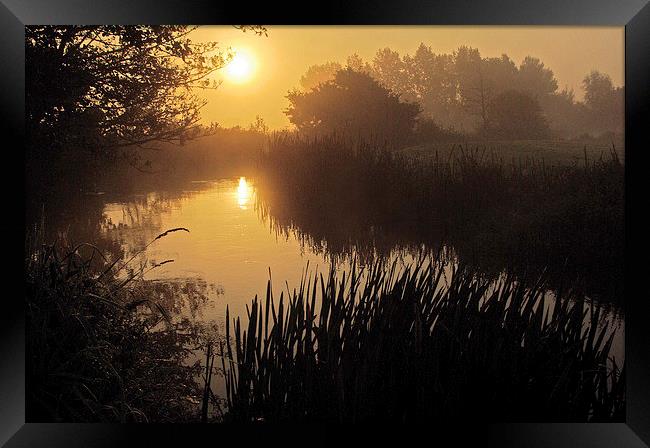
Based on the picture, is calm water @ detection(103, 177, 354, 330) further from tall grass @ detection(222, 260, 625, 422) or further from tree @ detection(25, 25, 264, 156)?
tree @ detection(25, 25, 264, 156)

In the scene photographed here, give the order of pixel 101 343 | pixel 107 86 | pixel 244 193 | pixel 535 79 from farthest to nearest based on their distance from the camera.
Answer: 1. pixel 107 86
2. pixel 244 193
3. pixel 535 79
4. pixel 101 343

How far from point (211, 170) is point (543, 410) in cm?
192

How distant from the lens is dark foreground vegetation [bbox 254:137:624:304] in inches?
114

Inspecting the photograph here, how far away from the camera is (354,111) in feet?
9.75

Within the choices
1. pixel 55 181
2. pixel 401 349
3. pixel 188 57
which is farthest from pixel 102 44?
pixel 401 349

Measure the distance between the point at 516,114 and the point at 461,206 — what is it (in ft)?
1.69

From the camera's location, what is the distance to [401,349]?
2688 mm

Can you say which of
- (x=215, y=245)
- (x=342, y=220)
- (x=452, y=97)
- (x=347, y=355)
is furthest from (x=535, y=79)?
(x=215, y=245)

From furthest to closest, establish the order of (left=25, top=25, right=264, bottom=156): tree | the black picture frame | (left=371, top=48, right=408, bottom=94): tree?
(left=25, top=25, right=264, bottom=156): tree, (left=371, top=48, right=408, bottom=94): tree, the black picture frame

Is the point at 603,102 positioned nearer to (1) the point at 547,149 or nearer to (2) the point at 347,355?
(1) the point at 547,149

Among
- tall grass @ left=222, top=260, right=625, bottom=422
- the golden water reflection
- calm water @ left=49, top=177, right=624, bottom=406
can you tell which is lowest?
tall grass @ left=222, top=260, right=625, bottom=422

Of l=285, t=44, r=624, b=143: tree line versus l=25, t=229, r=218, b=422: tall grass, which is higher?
l=285, t=44, r=624, b=143: tree line

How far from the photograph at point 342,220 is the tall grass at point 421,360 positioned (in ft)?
0.04

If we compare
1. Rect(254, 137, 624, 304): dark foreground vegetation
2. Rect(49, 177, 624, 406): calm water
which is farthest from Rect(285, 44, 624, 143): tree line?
Rect(49, 177, 624, 406): calm water
